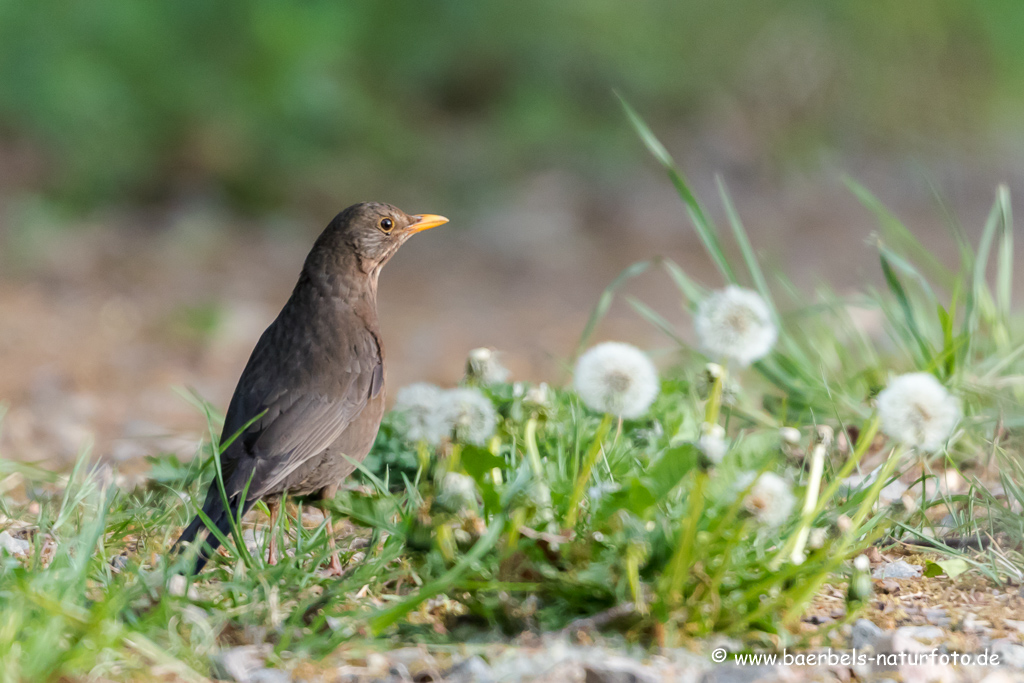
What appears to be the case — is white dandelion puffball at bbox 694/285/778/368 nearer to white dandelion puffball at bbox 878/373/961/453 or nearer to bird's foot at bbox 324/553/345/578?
white dandelion puffball at bbox 878/373/961/453

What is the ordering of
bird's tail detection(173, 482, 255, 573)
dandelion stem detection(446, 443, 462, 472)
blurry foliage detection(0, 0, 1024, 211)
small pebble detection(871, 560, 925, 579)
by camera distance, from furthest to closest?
blurry foliage detection(0, 0, 1024, 211)
small pebble detection(871, 560, 925, 579)
bird's tail detection(173, 482, 255, 573)
dandelion stem detection(446, 443, 462, 472)

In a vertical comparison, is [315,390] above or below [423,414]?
above

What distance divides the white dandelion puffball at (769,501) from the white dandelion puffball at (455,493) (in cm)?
58

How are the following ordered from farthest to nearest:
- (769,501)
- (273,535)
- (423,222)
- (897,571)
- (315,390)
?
(423,222), (315,390), (897,571), (273,535), (769,501)

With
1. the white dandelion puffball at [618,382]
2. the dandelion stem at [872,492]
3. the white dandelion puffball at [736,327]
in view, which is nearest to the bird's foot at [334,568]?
the white dandelion puffball at [618,382]

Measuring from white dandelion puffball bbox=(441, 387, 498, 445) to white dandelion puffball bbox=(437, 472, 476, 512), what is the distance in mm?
193

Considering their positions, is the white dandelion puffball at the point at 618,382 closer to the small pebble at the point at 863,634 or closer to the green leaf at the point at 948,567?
the small pebble at the point at 863,634

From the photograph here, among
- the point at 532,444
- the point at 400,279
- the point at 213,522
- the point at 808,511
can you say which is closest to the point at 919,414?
the point at 808,511

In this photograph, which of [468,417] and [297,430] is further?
[297,430]

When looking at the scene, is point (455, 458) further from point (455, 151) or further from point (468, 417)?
point (455, 151)

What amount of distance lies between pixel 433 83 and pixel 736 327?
8.36m

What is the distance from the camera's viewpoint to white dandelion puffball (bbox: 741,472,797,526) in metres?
2.19

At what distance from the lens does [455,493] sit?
90.7 inches

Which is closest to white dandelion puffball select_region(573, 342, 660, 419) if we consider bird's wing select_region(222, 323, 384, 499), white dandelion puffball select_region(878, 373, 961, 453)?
white dandelion puffball select_region(878, 373, 961, 453)
